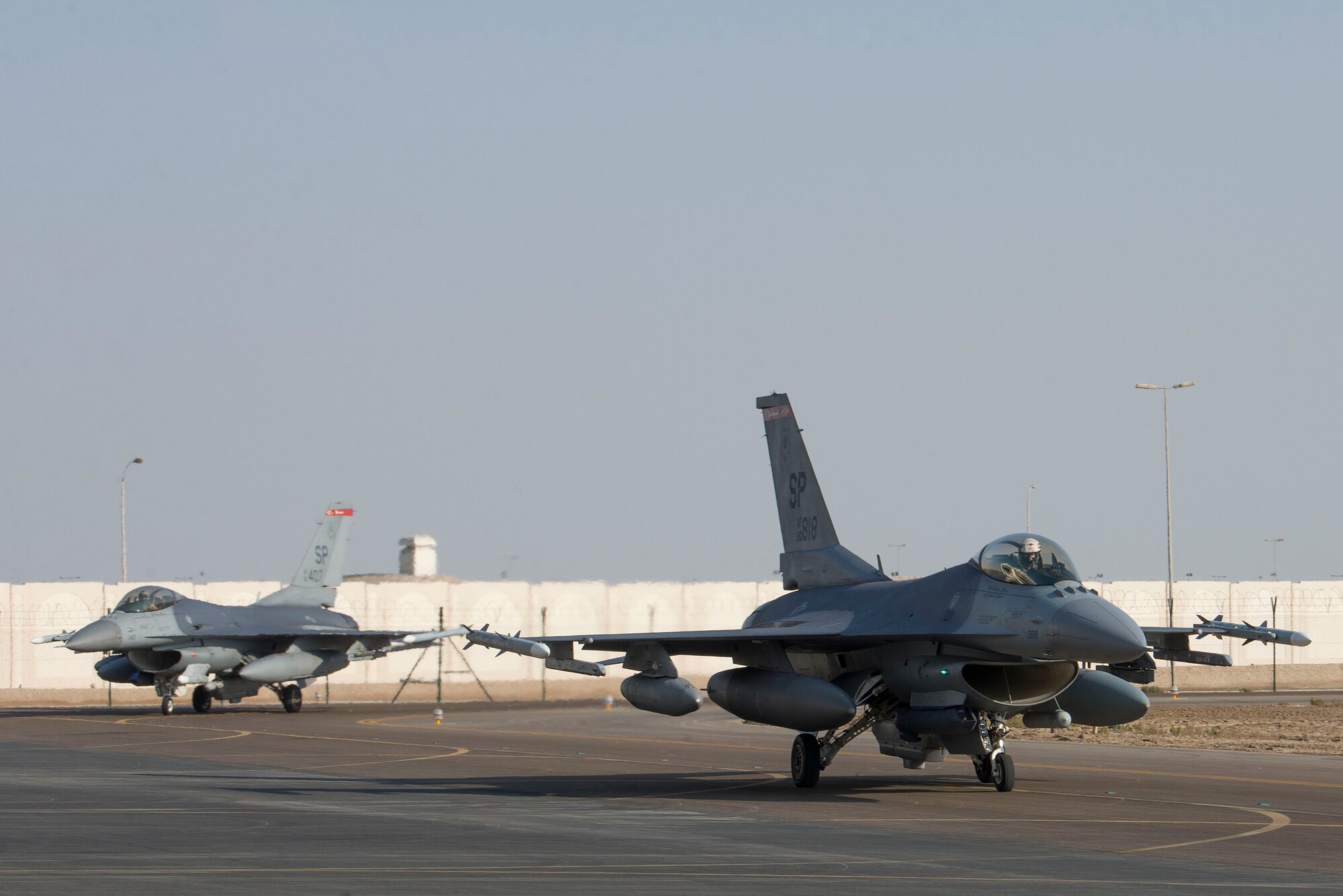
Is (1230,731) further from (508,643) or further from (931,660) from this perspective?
(508,643)

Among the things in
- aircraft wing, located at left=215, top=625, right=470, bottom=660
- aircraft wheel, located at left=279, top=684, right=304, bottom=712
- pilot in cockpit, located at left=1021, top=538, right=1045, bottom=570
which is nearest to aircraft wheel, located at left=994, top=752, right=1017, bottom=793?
pilot in cockpit, located at left=1021, top=538, right=1045, bottom=570

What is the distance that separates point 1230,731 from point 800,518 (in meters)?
13.1

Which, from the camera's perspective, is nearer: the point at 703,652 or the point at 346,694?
the point at 703,652

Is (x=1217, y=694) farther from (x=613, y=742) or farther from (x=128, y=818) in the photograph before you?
(x=128, y=818)

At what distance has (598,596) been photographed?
56.9m

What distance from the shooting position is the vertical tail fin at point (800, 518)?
23.6 metres

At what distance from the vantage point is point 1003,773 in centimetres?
1969

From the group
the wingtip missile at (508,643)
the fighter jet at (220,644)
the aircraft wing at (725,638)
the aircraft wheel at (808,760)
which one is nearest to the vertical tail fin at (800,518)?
the aircraft wing at (725,638)

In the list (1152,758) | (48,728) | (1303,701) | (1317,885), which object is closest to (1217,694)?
(1303,701)

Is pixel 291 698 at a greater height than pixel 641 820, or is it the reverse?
pixel 641 820

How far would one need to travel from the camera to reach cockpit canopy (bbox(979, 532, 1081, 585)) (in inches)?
751

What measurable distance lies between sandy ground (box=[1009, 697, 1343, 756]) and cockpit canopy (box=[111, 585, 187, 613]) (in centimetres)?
2173

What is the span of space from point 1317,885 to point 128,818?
38.3 feet

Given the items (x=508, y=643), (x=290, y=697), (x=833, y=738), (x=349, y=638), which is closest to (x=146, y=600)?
(x=290, y=697)
